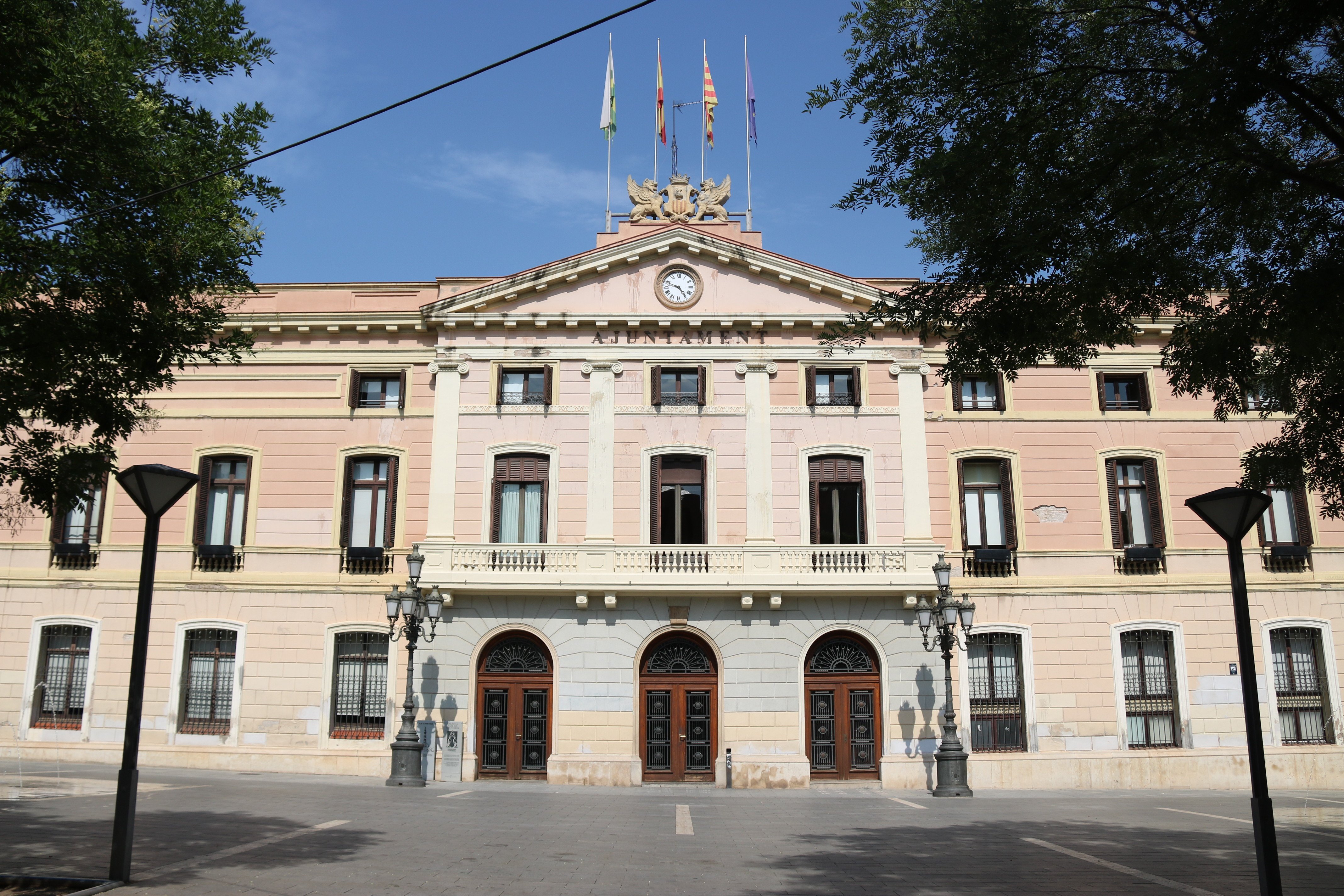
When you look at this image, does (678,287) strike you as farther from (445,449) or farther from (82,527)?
(82,527)

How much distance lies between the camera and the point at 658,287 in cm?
2348

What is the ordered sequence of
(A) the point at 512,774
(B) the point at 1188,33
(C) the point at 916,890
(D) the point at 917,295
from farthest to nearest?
(A) the point at 512,774 → (D) the point at 917,295 → (C) the point at 916,890 → (B) the point at 1188,33

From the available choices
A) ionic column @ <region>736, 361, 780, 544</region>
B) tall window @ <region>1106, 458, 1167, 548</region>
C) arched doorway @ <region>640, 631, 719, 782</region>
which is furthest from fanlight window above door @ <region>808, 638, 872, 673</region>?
tall window @ <region>1106, 458, 1167, 548</region>

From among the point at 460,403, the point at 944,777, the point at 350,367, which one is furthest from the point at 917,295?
the point at 350,367

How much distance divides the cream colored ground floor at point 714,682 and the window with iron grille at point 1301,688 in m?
0.05

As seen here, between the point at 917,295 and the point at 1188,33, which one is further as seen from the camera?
the point at 917,295

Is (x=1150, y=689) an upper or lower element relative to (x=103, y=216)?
lower

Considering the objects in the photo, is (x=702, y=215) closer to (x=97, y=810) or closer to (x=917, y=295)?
(x=917, y=295)

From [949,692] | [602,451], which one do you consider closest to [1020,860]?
[949,692]

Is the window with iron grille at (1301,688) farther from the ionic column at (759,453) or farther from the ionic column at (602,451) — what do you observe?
the ionic column at (602,451)

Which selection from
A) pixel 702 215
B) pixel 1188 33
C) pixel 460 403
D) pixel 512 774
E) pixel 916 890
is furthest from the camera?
pixel 702 215

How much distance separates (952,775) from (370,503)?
1391cm

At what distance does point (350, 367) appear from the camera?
23469 mm

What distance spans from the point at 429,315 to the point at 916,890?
56.9 feet
